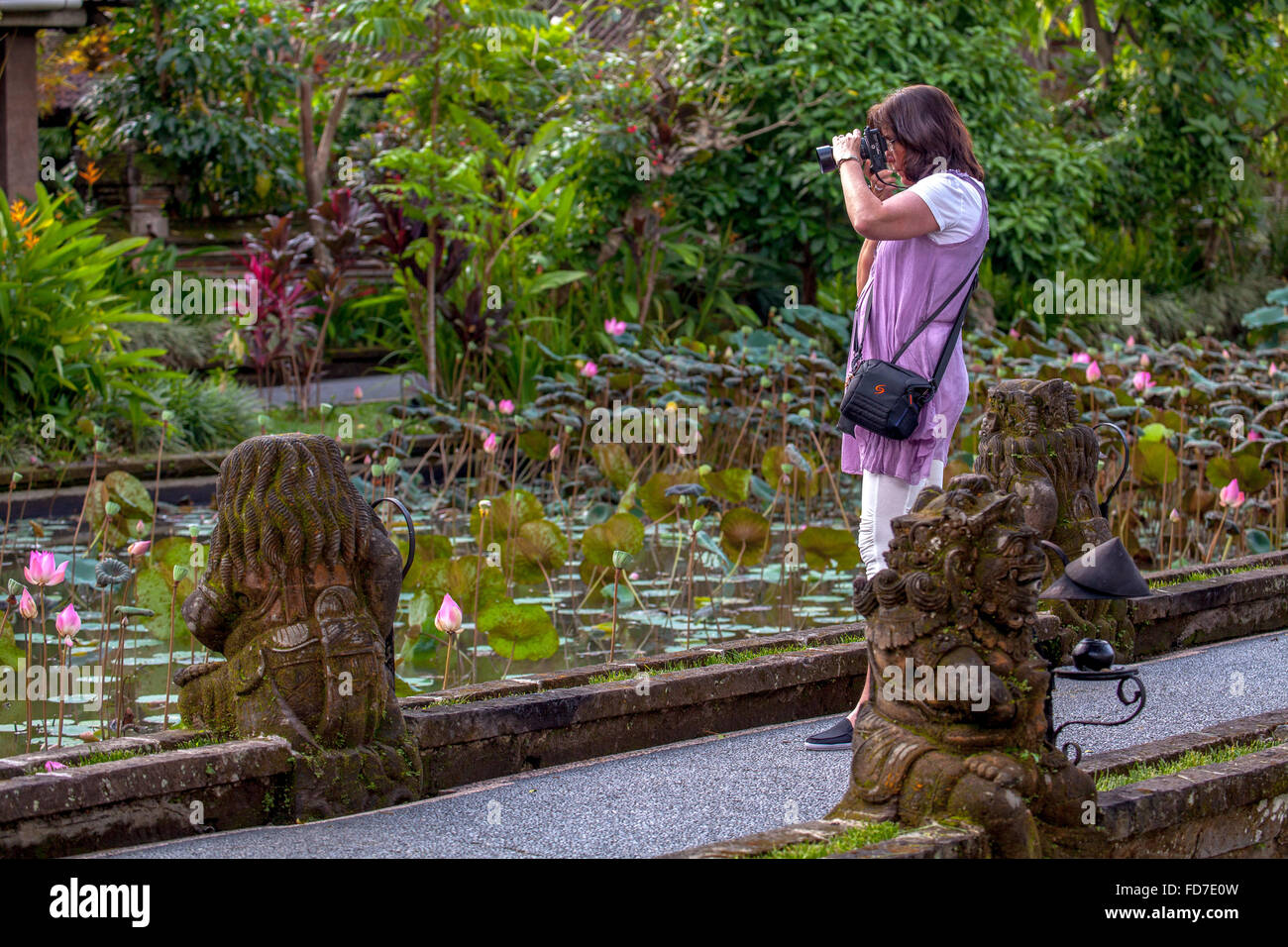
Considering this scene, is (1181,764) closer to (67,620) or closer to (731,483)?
(67,620)

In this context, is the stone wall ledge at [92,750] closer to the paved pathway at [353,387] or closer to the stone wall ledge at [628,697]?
the stone wall ledge at [628,697]

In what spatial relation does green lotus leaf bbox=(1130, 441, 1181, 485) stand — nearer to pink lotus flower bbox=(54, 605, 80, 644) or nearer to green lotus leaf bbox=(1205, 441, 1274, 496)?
green lotus leaf bbox=(1205, 441, 1274, 496)

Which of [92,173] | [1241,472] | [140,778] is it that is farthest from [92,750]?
[92,173]

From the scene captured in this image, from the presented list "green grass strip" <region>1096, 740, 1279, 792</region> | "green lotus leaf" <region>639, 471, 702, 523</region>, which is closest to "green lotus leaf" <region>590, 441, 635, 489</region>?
"green lotus leaf" <region>639, 471, 702, 523</region>

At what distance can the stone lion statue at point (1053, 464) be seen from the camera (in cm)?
521

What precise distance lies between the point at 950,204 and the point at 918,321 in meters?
0.34

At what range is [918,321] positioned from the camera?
420 centimetres

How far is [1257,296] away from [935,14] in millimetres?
5403

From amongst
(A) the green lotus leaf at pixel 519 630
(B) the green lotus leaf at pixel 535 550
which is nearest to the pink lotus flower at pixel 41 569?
(A) the green lotus leaf at pixel 519 630

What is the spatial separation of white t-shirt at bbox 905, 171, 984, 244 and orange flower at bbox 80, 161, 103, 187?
38.1ft

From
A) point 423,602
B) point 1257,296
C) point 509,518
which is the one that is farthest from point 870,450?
point 1257,296

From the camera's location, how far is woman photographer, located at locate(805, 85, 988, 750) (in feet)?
13.1
